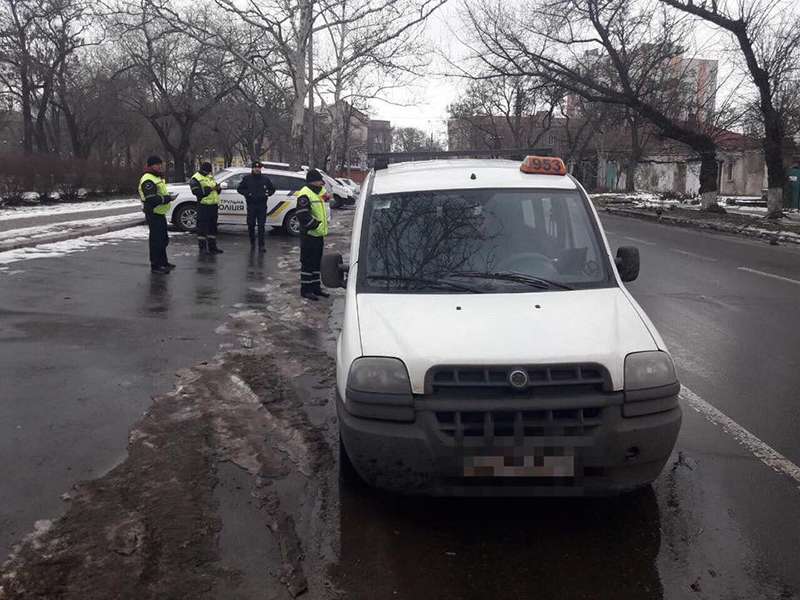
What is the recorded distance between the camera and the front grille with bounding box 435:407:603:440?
3525 millimetres

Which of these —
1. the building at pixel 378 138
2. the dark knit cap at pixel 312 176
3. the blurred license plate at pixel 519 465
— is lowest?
the blurred license plate at pixel 519 465

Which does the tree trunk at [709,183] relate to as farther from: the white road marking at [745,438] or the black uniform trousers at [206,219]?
the white road marking at [745,438]

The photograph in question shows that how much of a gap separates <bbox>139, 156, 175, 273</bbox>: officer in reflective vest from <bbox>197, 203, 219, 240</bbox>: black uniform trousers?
109 inches

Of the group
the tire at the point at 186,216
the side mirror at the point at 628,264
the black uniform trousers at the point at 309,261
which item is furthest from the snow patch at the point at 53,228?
the side mirror at the point at 628,264

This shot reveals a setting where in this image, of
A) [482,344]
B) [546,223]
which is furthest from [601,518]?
[546,223]

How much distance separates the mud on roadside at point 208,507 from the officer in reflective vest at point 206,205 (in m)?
8.71

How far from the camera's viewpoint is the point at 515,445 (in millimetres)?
3535

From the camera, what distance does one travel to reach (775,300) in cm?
1063

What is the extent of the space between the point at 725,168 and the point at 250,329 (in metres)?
64.5

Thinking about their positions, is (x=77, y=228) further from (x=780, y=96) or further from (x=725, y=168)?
(x=725, y=168)

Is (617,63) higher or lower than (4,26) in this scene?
lower

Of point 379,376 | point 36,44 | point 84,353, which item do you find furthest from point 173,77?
point 379,376

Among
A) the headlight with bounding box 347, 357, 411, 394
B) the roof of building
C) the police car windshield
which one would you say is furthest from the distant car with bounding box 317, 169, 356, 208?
the headlight with bounding box 347, 357, 411, 394

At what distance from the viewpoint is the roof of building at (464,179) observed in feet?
17.0
